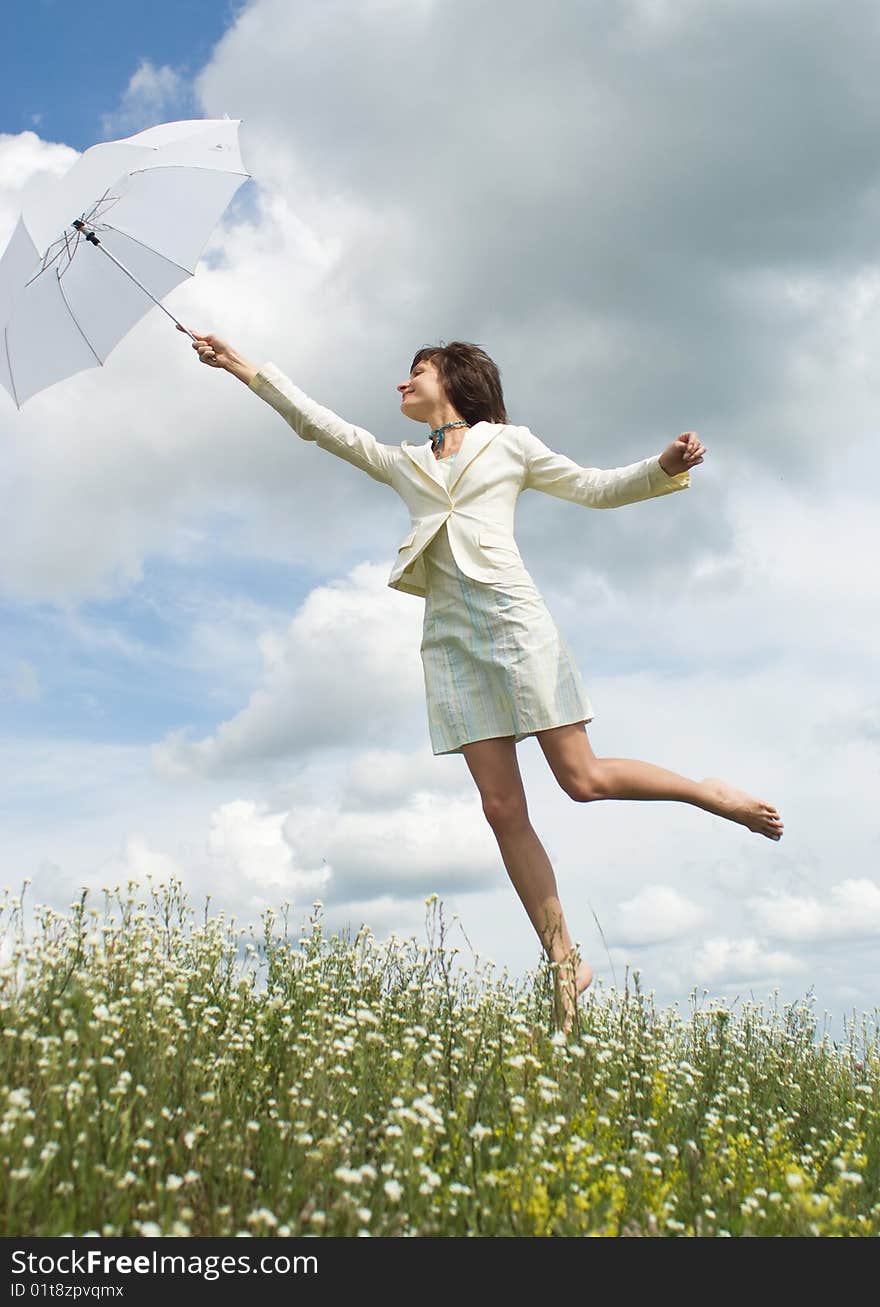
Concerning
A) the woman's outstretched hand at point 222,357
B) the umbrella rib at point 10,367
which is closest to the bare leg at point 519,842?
the woman's outstretched hand at point 222,357

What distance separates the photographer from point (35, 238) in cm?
617

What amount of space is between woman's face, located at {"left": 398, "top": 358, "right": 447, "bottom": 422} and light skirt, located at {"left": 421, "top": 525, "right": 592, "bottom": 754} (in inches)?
33.9

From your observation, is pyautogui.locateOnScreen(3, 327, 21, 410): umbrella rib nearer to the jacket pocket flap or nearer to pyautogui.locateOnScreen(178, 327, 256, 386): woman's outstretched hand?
pyautogui.locateOnScreen(178, 327, 256, 386): woman's outstretched hand

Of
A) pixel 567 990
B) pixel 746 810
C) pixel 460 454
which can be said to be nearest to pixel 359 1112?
pixel 567 990

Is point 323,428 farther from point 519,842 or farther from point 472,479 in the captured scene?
point 519,842

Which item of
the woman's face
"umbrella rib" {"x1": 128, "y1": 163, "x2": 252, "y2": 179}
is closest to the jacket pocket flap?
the woman's face

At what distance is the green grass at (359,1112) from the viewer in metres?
3.08

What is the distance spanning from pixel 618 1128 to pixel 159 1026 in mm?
1827

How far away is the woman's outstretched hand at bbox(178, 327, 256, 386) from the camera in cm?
608

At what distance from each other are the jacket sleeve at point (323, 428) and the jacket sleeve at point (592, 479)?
77cm

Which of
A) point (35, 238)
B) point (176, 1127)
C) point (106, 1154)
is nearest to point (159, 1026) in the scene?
point (176, 1127)

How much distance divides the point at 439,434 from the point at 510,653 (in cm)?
140
